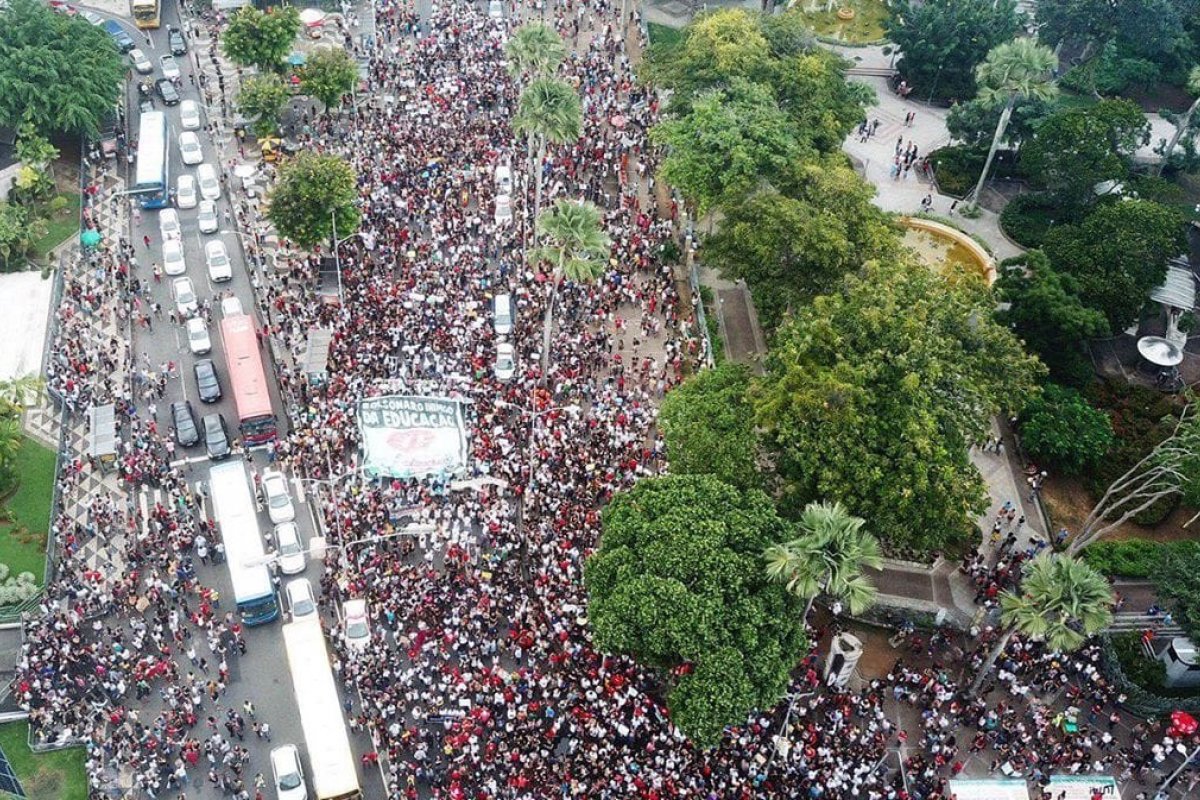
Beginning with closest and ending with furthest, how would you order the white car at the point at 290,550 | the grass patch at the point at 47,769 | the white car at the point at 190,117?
1. the grass patch at the point at 47,769
2. the white car at the point at 290,550
3. the white car at the point at 190,117

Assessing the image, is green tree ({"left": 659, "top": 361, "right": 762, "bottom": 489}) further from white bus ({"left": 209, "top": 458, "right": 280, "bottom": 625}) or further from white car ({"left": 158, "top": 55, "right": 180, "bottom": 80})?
white car ({"left": 158, "top": 55, "right": 180, "bottom": 80})

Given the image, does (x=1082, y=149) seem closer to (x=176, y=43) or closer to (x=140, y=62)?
(x=176, y=43)

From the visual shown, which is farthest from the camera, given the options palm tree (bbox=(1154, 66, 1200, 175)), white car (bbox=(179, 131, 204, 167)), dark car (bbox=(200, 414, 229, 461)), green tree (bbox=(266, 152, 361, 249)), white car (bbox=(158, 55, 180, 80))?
white car (bbox=(158, 55, 180, 80))

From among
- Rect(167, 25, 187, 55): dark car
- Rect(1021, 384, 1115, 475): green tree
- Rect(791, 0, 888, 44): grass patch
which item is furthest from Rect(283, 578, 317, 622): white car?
Rect(791, 0, 888, 44): grass patch

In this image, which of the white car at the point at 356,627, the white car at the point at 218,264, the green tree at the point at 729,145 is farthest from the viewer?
the white car at the point at 218,264

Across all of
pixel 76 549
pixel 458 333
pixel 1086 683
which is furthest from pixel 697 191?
pixel 76 549

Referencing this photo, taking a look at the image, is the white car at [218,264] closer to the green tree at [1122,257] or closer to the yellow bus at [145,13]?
the yellow bus at [145,13]

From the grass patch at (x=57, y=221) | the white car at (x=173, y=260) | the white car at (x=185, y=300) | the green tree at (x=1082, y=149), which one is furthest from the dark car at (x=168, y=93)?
the green tree at (x=1082, y=149)
